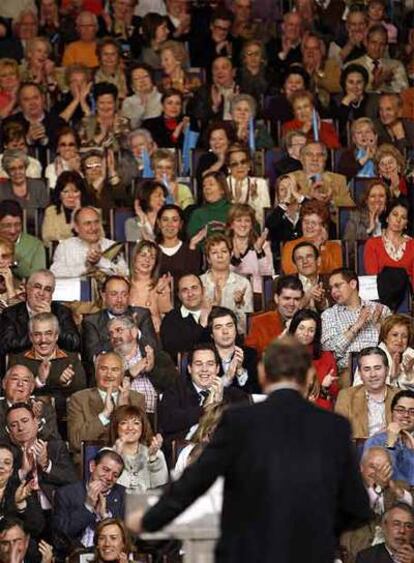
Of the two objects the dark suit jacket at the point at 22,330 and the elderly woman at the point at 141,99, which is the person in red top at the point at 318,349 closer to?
the dark suit jacket at the point at 22,330

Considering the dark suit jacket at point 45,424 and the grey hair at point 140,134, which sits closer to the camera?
the dark suit jacket at point 45,424

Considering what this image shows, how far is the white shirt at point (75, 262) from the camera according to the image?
11.1 m

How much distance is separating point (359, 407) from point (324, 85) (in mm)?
4645

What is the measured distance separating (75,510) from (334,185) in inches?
157

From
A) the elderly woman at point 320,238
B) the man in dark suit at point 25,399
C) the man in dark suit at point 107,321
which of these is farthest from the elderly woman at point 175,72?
the man in dark suit at point 25,399

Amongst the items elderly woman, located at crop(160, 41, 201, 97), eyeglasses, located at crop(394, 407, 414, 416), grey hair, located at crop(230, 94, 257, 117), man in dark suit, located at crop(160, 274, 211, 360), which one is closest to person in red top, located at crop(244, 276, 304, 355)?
man in dark suit, located at crop(160, 274, 211, 360)

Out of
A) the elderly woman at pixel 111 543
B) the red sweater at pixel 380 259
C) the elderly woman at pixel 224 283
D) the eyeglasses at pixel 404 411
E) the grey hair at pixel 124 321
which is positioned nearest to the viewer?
the elderly woman at pixel 111 543

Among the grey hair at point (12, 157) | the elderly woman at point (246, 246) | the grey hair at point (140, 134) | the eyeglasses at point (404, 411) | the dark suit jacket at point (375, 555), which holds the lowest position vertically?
the dark suit jacket at point (375, 555)

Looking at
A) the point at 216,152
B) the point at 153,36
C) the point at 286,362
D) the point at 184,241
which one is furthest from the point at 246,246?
the point at 286,362

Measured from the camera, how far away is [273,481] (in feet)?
17.3

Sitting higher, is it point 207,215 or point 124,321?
point 207,215

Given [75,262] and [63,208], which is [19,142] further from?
[75,262]

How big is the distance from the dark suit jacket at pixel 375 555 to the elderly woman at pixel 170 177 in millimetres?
3836

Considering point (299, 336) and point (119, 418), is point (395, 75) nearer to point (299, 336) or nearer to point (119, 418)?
point (299, 336)
